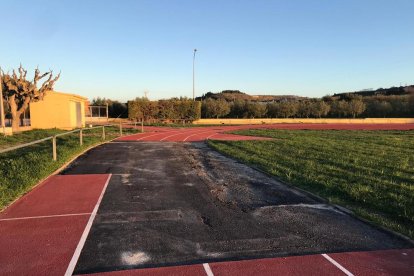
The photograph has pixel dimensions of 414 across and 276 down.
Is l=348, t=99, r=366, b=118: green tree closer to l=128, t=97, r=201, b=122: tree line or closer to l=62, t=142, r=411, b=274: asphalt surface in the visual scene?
l=128, t=97, r=201, b=122: tree line

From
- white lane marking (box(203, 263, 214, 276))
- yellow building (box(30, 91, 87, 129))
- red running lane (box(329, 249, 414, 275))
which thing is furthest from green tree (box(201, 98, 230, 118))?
white lane marking (box(203, 263, 214, 276))

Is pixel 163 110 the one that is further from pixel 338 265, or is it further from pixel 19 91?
pixel 338 265

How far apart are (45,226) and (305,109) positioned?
58689 mm

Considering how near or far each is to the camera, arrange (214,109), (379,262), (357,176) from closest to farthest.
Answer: (379,262) < (357,176) < (214,109)

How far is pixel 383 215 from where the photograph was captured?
7.16m

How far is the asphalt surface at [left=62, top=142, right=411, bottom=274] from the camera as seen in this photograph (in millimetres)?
5305

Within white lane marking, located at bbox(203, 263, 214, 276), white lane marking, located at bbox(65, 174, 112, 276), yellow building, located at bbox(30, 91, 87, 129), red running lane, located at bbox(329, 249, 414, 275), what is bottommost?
red running lane, located at bbox(329, 249, 414, 275)

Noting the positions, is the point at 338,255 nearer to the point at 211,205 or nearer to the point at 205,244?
the point at 205,244

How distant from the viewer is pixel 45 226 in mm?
6488

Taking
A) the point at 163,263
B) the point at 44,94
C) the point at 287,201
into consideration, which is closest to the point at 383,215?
the point at 287,201

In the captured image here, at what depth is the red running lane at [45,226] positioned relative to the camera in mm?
4922

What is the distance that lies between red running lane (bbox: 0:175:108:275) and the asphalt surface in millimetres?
352

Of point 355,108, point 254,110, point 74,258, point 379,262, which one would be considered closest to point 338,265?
point 379,262

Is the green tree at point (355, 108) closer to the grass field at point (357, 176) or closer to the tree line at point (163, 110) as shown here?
the tree line at point (163, 110)
